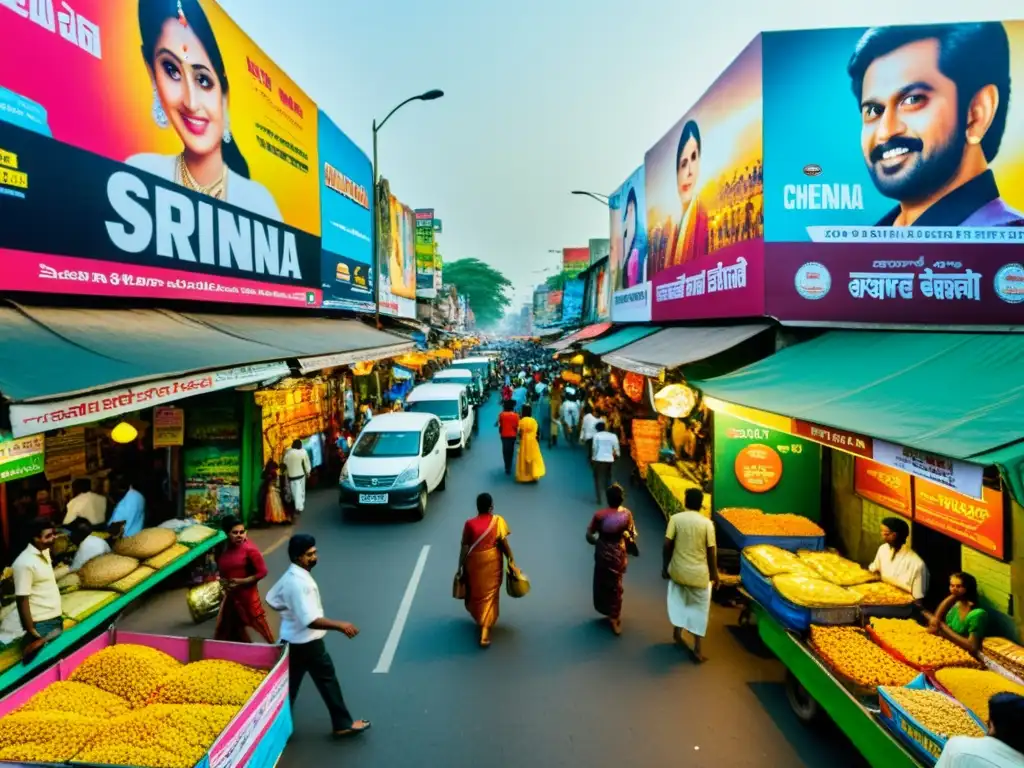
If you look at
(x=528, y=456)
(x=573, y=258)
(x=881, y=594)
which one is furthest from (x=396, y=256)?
(x=573, y=258)

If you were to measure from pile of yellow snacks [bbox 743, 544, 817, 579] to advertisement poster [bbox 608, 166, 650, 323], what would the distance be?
10.7m

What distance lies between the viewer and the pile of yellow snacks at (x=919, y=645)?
4.72 meters

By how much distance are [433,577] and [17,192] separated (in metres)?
6.73

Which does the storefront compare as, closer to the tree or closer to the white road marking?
the white road marking

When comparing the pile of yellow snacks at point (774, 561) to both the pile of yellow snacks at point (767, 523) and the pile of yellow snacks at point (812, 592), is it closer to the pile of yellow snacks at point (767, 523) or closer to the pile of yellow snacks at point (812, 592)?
the pile of yellow snacks at point (812, 592)

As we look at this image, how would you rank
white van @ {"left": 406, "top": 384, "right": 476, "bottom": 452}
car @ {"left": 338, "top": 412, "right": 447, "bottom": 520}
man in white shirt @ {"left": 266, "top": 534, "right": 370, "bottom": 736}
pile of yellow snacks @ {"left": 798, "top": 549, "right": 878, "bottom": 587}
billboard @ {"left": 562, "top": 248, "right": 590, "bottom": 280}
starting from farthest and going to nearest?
billboard @ {"left": 562, "top": 248, "right": 590, "bottom": 280}
white van @ {"left": 406, "top": 384, "right": 476, "bottom": 452}
car @ {"left": 338, "top": 412, "right": 447, "bottom": 520}
pile of yellow snacks @ {"left": 798, "top": 549, "right": 878, "bottom": 587}
man in white shirt @ {"left": 266, "top": 534, "right": 370, "bottom": 736}

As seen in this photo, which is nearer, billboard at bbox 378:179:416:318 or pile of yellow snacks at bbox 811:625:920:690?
pile of yellow snacks at bbox 811:625:920:690

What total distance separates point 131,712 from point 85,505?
16.6 ft

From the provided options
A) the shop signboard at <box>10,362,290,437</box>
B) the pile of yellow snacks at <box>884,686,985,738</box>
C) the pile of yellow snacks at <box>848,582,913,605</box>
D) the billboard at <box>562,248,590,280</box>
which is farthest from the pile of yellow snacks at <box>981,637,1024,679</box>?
the billboard at <box>562,248,590,280</box>

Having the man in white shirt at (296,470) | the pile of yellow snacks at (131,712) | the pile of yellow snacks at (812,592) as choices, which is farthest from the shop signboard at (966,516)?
the man in white shirt at (296,470)

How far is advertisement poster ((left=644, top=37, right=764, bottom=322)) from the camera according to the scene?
9406 millimetres

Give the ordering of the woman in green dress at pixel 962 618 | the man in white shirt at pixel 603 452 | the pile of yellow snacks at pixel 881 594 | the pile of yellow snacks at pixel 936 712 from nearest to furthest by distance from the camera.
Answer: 1. the pile of yellow snacks at pixel 936 712
2. the woman in green dress at pixel 962 618
3. the pile of yellow snacks at pixel 881 594
4. the man in white shirt at pixel 603 452

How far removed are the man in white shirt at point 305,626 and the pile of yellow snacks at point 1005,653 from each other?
501cm

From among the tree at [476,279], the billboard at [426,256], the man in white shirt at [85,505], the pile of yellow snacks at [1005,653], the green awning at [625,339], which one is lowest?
the pile of yellow snacks at [1005,653]
